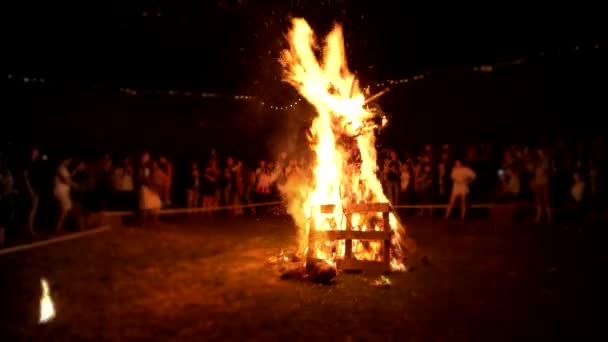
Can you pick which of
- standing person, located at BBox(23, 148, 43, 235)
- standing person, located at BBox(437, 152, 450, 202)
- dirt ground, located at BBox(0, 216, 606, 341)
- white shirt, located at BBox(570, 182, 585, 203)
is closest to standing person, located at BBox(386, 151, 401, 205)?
standing person, located at BBox(437, 152, 450, 202)

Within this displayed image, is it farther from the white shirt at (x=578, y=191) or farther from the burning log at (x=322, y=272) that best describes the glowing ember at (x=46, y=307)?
the white shirt at (x=578, y=191)

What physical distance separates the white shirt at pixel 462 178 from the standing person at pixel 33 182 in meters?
11.0

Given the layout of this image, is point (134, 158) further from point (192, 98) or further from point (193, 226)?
point (193, 226)

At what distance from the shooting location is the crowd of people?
39.9 feet

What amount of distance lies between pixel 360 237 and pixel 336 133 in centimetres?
228

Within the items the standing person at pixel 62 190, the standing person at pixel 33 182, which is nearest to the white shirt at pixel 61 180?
the standing person at pixel 62 190

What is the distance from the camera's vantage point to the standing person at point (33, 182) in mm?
11312

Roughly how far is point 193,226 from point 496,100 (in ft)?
36.2

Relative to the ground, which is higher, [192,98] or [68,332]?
[192,98]

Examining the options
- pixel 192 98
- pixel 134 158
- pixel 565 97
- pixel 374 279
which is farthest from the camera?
pixel 192 98

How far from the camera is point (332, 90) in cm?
941

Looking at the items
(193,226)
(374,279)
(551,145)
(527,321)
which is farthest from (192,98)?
(527,321)

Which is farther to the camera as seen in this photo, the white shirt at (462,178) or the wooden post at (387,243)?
the white shirt at (462,178)

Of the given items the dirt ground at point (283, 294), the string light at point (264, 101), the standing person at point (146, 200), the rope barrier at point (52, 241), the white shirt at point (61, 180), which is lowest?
the dirt ground at point (283, 294)
